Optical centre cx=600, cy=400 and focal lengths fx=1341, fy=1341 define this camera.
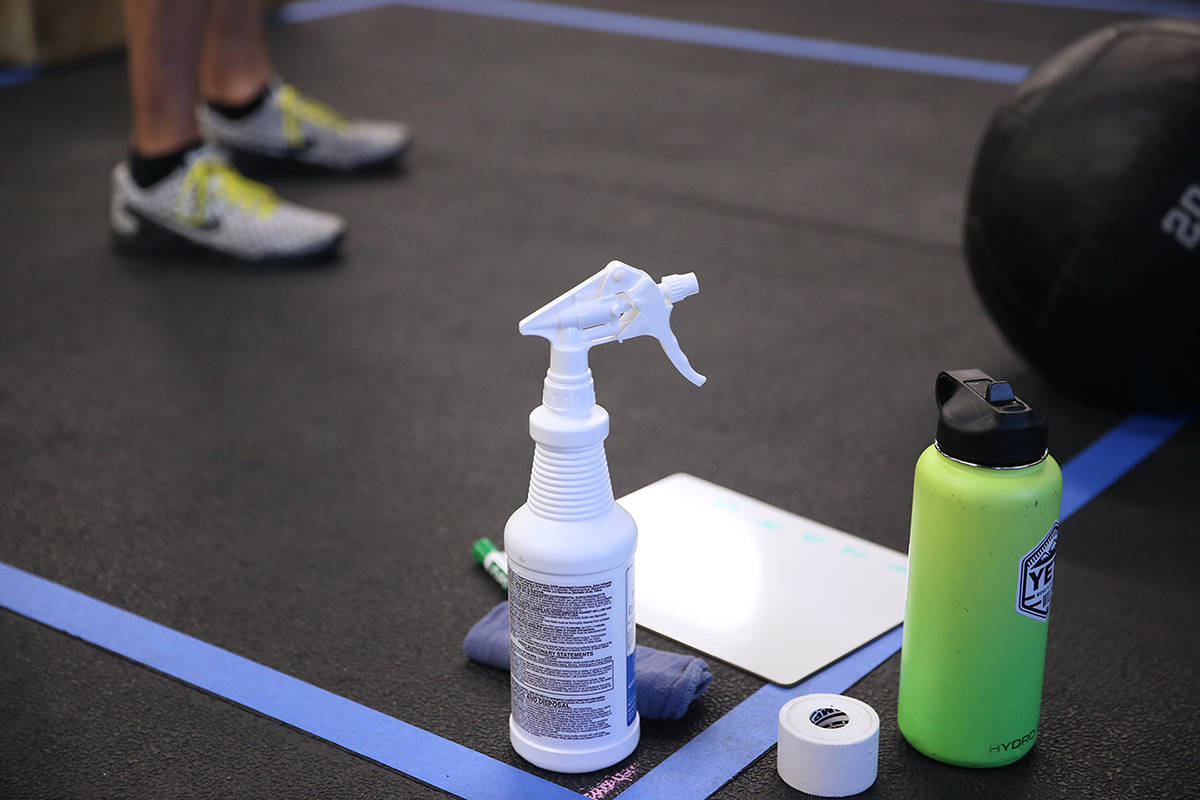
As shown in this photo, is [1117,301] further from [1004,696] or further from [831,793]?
[831,793]

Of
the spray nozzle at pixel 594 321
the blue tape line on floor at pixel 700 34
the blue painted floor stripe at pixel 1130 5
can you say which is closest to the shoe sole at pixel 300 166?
the blue tape line on floor at pixel 700 34

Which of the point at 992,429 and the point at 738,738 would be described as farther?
the point at 738,738

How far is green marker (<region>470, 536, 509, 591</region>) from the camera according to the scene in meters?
1.50

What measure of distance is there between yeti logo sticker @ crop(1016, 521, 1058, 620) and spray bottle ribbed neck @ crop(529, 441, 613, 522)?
35 centimetres

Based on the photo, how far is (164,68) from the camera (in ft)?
→ 7.94

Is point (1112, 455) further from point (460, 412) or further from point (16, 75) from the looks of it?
point (16, 75)

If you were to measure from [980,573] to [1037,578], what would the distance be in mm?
53

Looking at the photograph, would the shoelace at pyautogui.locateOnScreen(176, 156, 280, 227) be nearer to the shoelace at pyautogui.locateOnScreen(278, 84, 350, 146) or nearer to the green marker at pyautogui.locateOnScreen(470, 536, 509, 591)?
the shoelace at pyautogui.locateOnScreen(278, 84, 350, 146)

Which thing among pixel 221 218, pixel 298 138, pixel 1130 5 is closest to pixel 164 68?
pixel 221 218

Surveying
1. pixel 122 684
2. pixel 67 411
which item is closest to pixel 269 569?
pixel 122 684

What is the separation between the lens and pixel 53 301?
238 centimetres

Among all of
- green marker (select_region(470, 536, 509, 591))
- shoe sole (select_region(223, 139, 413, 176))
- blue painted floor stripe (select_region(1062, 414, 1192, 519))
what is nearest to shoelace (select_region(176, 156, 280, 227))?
shoe sole (select_region(223, 139, 413, 176))

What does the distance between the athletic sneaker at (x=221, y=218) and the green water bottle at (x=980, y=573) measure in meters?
1.61

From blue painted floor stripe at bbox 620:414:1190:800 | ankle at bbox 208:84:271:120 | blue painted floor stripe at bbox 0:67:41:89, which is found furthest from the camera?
blue painted floor stripe at bbox 0:67:41:89
